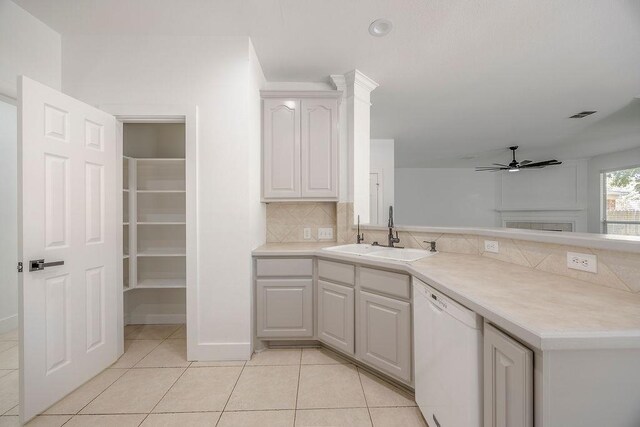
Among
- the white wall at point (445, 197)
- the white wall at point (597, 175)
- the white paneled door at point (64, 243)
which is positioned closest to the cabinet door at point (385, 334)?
the white paneled door at point (64, 243)

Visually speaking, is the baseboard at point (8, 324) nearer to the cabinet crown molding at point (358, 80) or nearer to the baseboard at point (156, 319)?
the baseboard at point (156, 319)

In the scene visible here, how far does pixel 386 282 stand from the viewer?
173cm

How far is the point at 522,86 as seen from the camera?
2.97 metres

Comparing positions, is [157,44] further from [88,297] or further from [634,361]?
[634,361]

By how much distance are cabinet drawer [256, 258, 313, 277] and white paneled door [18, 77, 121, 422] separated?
1.16m

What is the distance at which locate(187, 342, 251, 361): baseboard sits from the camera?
2.10 metres

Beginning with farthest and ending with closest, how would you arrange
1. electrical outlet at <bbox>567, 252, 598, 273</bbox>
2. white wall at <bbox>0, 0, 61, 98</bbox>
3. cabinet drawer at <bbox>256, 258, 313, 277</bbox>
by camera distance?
cabinet drawer at <bbox>256, 258, 313, 277</bbox> < white wall at <bbox>0, 0, 61, 98</bbox> < electrical outlet at <bbox>567, 252, 598, 273</bbox>

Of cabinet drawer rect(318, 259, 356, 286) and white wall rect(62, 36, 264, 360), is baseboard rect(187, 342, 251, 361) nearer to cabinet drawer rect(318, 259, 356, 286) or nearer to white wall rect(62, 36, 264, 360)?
white wall rect(62, 36, 264, 360)

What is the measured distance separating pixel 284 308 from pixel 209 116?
1697mm

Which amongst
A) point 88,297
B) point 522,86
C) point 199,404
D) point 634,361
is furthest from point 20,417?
point 522,86

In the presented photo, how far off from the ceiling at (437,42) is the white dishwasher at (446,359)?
1912 mm

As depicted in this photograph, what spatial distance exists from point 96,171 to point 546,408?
2.70 m

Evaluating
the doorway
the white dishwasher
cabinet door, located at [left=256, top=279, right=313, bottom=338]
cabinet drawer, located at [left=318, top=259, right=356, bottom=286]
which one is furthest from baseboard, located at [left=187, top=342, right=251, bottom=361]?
the doorway

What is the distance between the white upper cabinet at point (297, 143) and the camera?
249 centimetres
